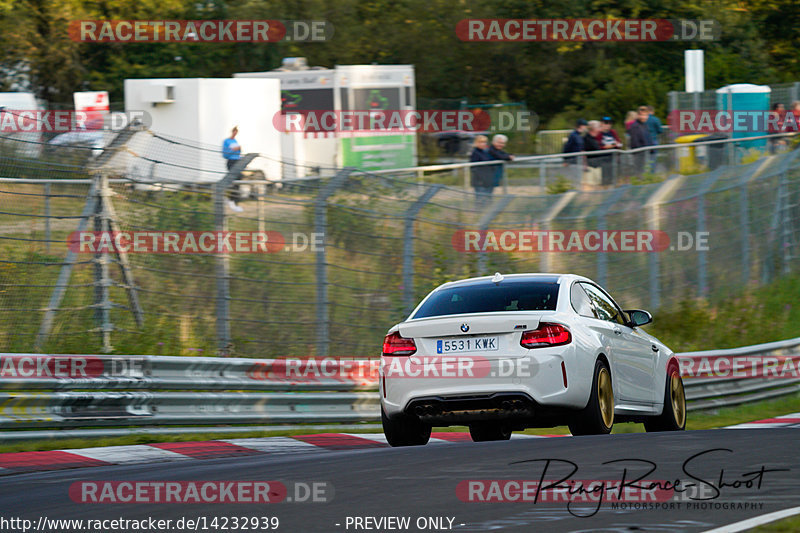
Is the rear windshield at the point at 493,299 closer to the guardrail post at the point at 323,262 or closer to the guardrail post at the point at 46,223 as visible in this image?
the guardrail post at the point at 323,262

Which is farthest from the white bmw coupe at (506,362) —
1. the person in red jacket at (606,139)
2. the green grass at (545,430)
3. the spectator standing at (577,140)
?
the person in red jacket at (606,139)

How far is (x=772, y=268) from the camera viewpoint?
22.4 meters

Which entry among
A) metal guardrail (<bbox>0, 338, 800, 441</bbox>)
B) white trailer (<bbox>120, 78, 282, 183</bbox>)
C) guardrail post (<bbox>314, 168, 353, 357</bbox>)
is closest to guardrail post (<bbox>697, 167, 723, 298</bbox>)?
guardrail post (<bbox>314, 168, 353, 357</bbox>)

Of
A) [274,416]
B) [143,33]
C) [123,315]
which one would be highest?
[143,33]

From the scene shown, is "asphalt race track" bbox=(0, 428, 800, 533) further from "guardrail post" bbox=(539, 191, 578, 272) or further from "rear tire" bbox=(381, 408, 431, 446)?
"guardrail post" bbox=(539, 191, 578, 272)

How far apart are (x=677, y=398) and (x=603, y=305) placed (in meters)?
1.54

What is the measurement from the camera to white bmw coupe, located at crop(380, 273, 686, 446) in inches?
390

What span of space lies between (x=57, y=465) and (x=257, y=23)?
45.1m

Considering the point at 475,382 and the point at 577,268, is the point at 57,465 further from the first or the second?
the point at 577,268

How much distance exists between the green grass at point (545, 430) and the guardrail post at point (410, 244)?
1837mm

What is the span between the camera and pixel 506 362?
9906 millimetres

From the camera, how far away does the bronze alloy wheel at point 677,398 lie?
39.8 ft

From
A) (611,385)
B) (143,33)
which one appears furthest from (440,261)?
(143,33)

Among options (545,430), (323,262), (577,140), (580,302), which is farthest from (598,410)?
(577,140)
